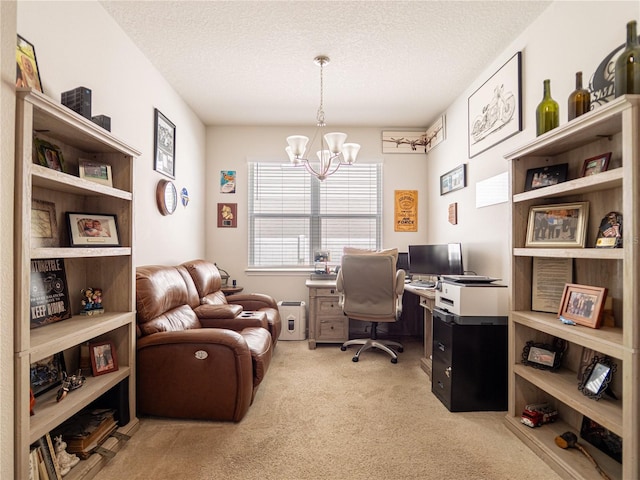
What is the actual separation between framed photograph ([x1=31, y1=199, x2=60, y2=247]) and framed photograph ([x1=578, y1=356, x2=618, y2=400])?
113 inches

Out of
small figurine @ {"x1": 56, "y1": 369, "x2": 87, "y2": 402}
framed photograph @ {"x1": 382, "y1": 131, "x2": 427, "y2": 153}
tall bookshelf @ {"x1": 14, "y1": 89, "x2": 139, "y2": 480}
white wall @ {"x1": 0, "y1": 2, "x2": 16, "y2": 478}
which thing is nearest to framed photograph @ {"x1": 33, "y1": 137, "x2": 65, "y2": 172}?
tall bookshelf @ {"x1": 14, "y1": 89, "x2": 139, "y2": 480}

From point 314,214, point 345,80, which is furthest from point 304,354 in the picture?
point 345,80

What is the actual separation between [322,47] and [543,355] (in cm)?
272

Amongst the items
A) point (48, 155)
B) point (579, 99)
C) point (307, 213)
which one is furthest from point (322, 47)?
point (307, 213)

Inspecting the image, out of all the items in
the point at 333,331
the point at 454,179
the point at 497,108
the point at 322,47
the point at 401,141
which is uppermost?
the point at 322,47

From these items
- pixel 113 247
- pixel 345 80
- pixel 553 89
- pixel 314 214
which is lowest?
pixel 113 247

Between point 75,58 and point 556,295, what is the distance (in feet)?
10.8

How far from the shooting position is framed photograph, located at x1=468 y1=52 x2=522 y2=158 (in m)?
2.55

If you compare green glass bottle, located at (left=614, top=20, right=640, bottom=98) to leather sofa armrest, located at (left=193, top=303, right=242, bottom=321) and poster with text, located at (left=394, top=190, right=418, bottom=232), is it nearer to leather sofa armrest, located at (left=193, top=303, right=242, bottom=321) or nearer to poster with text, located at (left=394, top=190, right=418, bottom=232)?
leather sofa armrest, located at (left=193, top=303, right=242, bottom=321)

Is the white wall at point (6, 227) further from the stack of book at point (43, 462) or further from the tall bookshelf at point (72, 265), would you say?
the stack of book at point (43, 462)

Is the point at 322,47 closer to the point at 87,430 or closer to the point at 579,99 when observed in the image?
the point at 579,99

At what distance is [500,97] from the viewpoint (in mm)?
2771

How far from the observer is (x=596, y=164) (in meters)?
1.75

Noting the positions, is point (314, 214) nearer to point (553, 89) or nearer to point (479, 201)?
point (479, 201)
